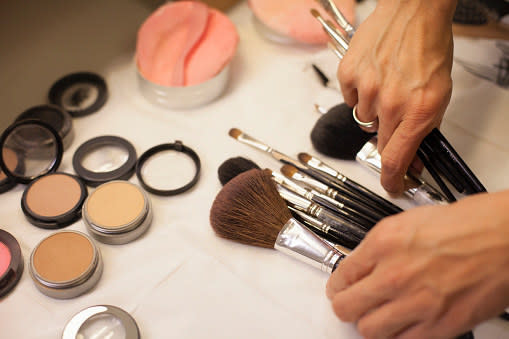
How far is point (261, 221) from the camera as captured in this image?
68cm

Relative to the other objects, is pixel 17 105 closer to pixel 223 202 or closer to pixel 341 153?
pixel 223 202

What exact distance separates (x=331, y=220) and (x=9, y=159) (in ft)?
1.64

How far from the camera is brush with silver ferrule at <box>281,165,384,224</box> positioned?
A: 2.25ft

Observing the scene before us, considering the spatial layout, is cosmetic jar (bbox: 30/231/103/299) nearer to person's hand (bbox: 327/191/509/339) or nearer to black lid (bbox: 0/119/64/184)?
black lid (bbox: 0/119/64/184)

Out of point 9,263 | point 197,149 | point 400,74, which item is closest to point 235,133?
point 197,149

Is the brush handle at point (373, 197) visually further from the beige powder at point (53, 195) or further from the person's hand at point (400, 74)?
the beige powder at point (53, 195)

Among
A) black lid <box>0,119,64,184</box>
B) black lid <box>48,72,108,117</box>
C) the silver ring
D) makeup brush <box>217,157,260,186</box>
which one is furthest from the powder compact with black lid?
the silver ring

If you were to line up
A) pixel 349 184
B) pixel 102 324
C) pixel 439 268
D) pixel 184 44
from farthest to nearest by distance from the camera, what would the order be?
pixel 184 44 → pixel 349 184 → pixel 102 324 → pixel 439 268

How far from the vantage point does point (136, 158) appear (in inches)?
31.8

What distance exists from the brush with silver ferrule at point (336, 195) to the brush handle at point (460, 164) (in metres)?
0.12

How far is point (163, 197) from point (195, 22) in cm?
38

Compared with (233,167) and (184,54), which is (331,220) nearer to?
(233,167)

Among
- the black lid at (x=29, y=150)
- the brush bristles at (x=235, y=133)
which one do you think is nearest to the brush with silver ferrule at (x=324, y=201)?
the brush bristles at (x=235, y=133)

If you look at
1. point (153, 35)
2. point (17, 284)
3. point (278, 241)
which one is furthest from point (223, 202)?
point (153, 35)
